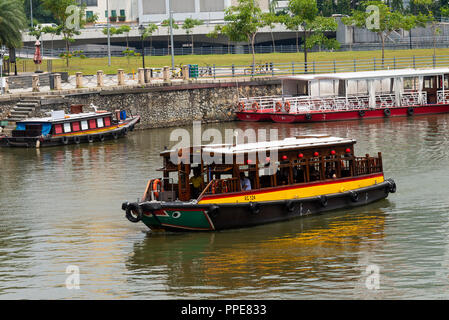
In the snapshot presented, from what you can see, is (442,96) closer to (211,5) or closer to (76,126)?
(76,126)

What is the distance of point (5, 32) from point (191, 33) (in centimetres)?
4559

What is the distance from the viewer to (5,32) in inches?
2566

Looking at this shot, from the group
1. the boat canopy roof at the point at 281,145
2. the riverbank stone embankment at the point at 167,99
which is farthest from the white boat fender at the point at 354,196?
the riverbank stone embankment at the point at 167,99

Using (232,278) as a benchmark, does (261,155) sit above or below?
above

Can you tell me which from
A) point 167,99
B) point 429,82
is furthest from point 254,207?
point 429,82

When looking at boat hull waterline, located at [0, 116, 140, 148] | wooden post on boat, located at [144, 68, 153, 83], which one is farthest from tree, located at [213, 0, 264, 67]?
boat hull waterline, located at [0, 116, 140, 148]

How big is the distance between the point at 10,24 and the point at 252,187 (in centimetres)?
4137

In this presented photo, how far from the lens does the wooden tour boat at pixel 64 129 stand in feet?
163

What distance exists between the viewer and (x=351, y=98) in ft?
201

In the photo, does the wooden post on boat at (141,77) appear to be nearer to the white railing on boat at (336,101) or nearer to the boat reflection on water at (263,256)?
the white railing on boat at (336,101)

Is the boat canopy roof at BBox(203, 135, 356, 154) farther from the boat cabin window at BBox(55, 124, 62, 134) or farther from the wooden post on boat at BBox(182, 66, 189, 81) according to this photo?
the wooden post on boat at BBox(182, 66, 189, 81)

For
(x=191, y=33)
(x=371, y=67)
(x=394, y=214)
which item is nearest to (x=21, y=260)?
(x=394, y=214)

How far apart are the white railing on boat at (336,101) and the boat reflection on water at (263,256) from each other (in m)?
30.3

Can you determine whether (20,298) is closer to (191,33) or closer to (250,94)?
(250,94)
